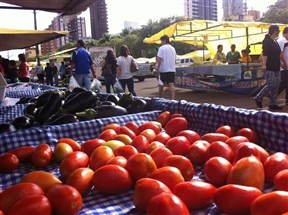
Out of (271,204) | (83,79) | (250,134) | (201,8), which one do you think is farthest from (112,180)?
(201,8)

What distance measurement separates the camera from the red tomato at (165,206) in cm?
103

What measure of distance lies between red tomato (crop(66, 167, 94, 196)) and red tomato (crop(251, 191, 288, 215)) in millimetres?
669

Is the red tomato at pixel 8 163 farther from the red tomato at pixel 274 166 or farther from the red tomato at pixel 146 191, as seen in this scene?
the red tomato at pixel 274 166

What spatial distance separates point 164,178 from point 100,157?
0.43 m

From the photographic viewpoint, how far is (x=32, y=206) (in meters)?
1.11

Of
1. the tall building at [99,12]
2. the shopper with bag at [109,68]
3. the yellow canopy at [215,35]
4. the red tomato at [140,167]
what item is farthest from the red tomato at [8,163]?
the yellow canopy at [215,35]

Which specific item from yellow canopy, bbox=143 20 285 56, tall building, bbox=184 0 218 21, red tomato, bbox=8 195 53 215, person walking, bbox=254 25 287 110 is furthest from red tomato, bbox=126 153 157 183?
tall building, bbox=184 0 218 21

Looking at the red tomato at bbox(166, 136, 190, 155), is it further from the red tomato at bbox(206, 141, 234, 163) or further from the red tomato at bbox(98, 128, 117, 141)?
the red tomato at bbox(98, 128, 117, 141)

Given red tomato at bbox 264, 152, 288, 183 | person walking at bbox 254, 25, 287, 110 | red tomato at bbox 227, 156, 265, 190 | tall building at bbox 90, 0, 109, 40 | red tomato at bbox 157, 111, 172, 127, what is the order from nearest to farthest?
1. red tomato at bbox 227, 156, 265, 190
2. red tomato at bbox 264, 152, 288, 183
3. red tomato at bbox 157, 111, 172, 127
4. tall building at bbox 90, 0, 109, 40
5. person walking at bbox 254, 25, 287, 110

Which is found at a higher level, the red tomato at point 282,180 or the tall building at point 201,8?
the tall building at point 201,8

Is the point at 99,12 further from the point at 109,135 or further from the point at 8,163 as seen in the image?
the point at 8,163

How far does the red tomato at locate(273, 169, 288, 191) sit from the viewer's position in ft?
3.87

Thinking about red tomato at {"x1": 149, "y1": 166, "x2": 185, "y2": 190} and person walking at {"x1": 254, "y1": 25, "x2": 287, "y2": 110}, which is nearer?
red tomato at {"x1": 149, "y1": 166, "x2": 185, "y2": 190}

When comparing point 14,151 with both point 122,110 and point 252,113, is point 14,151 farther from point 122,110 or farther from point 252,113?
point 252,113
